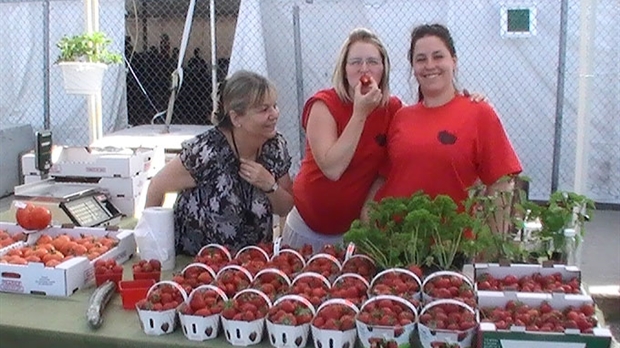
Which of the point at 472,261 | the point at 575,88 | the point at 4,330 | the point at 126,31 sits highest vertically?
the point at 126,31

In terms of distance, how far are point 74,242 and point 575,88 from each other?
4.71 metres

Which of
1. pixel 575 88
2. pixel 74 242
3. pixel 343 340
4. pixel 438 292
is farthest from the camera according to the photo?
pixel 575 88

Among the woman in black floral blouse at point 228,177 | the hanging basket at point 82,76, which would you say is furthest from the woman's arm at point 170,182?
the hanging basket at point 82,76

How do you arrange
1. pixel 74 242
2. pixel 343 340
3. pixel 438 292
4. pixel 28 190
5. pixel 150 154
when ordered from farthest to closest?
pixel 150 154, pixel 28 190, pixel 74 242, pixel 438 292, pixel 343 340

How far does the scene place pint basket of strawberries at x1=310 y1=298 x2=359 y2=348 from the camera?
1756 mm

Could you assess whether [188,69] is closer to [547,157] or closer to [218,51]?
[218,51]

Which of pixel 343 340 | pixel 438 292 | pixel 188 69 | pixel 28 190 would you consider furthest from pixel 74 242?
pixel 188 69

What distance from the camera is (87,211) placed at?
3.15 metres

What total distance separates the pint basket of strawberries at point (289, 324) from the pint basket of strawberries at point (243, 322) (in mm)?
29

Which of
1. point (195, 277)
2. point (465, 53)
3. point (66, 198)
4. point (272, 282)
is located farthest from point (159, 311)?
point (465, 53)

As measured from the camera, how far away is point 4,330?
6.59 ft

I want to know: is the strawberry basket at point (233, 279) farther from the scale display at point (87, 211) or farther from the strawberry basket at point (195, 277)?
the scale display at point (87, 211)

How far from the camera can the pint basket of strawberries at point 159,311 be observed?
1.87m

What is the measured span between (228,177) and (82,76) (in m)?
3.18
